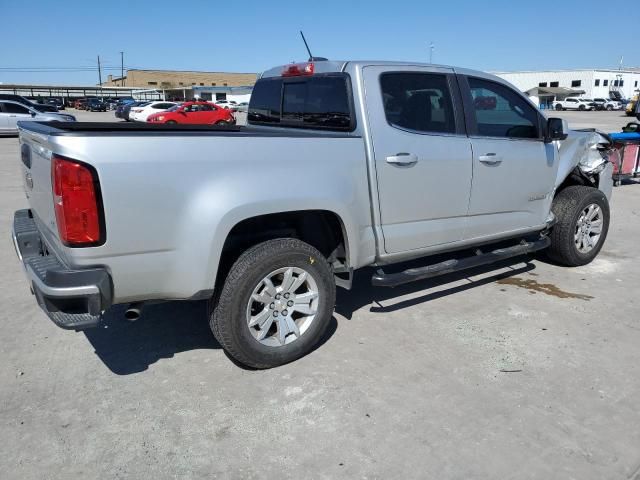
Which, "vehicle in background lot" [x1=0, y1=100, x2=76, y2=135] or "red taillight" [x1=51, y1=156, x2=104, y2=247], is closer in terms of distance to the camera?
"red taillight" [x1=51, y1=156, x2=104, y2=247]

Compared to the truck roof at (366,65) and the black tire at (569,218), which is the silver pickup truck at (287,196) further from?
the black tire at (569,218)

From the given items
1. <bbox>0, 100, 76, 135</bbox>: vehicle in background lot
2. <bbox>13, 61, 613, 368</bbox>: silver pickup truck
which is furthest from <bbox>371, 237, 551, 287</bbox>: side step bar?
<bbox>0, 100, 76, 135</bbox>: vehicle in background lot

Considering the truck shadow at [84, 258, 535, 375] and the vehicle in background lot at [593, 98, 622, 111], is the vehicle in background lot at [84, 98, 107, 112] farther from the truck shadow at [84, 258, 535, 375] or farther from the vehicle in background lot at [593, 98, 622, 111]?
the truck shadow at [84, 258, 535, 375]

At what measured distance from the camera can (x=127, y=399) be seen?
10.5ft

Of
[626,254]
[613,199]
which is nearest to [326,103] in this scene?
[626,254]

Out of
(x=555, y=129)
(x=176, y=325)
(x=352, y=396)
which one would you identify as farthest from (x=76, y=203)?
(x=555, y=129)

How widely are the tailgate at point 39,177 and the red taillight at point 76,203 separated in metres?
0.19

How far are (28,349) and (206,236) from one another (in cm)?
181

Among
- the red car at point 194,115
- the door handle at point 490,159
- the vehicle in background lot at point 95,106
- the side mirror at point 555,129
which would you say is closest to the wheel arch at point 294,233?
the door handle at point 490,159

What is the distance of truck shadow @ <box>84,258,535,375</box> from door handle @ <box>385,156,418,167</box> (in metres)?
1.34

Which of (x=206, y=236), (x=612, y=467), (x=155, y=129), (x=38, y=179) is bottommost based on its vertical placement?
(x=612, y=467)

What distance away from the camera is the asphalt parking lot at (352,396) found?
105 inches

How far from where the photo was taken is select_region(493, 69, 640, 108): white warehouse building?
3115 inches

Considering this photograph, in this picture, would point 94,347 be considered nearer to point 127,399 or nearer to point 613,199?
point 127,399
